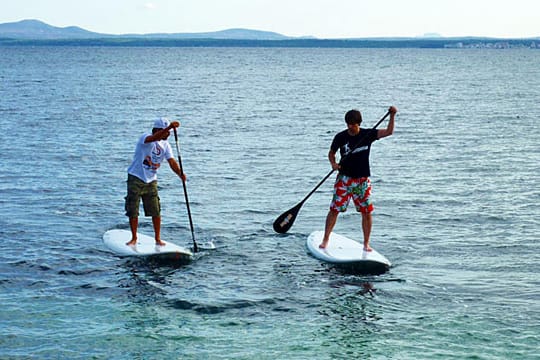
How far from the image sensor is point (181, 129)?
3494cm

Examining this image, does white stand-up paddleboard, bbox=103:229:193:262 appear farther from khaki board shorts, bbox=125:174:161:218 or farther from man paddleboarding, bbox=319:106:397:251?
man paddleboarding, bbox=319:106:397:251

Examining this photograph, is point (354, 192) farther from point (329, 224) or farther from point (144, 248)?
point (144, 248)

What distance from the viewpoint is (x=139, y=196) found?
495 inches

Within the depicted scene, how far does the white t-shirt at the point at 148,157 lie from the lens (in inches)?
479

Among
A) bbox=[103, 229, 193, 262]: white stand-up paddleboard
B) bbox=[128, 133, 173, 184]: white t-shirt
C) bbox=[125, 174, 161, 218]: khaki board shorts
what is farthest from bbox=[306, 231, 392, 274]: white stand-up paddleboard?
bbox=[128, 133, 173, 184]: white t-shirt

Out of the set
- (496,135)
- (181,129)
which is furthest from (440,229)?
(181,129)

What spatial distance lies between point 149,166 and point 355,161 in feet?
10.4

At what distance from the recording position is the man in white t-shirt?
12.0 meters

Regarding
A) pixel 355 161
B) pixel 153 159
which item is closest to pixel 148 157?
pixel 153 159

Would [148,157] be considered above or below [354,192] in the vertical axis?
above

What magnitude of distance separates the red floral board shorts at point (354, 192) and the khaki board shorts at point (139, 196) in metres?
2.87

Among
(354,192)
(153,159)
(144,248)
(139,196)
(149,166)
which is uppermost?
(153,159)

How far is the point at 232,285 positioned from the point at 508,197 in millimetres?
9296

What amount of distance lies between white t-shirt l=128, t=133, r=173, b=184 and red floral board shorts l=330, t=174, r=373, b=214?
8.66ft
